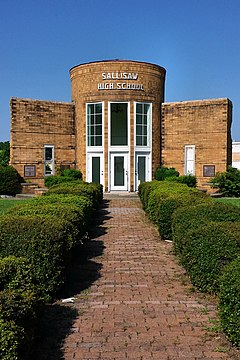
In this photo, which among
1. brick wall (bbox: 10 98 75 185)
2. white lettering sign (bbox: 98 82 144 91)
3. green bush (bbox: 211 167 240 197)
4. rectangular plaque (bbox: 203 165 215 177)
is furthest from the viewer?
rectangular plaque (bbox: 203 165 215 177)

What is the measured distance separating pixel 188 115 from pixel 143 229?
14.7m

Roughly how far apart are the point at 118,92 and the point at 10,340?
2242cm

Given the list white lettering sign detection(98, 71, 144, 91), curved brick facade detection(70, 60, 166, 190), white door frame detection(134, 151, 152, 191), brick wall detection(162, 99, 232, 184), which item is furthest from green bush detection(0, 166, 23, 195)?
brick wall detection(162, 99, 232, 184)

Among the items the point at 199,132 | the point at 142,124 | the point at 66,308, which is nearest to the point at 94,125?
the point at 142,124

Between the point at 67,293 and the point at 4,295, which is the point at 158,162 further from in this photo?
the point at 4,295

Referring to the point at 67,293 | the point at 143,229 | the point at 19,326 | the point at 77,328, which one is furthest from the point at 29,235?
the point at 143,229

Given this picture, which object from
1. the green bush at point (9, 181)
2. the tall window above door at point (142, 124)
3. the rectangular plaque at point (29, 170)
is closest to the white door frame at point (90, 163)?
the tall window above door at point (142, 124)

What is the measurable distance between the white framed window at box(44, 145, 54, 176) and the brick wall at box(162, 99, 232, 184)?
650cm

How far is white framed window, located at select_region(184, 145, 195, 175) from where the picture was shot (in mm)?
25359

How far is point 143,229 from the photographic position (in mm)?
11961

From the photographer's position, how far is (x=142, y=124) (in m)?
25.5

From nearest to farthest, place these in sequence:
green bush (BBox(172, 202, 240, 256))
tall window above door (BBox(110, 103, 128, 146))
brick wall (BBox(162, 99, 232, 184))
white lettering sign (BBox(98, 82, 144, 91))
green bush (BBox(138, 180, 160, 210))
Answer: green bush (BBox(172, 202, 240, 256)) < green bush (BBox(138, 180, 160, 210)) < brick wall (BBox(162, 99, 232, 184)) < white lettering sign (BBox(98, 82, 144, 91)) < tall window above door (BBox(110, 103, 128, 146))

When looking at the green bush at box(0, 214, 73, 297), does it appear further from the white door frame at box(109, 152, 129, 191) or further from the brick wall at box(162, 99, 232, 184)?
the brick wall at box(162, 99, 232, 184)

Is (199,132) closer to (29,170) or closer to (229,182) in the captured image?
(229,182)
